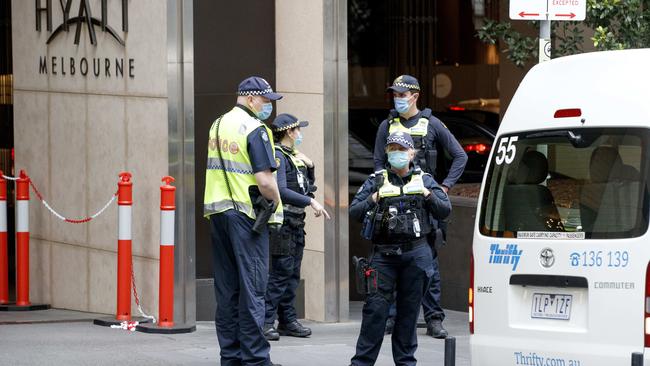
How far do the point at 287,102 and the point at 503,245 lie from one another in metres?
5.19

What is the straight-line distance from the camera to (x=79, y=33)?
13.0 meters

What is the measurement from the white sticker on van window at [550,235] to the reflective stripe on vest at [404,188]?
1194mm

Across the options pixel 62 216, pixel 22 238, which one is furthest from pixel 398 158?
pixel 22 238

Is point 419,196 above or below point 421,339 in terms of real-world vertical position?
above

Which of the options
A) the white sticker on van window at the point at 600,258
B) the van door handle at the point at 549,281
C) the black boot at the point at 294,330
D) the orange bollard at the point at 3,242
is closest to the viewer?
the white sticker on van window at the point at 600,258

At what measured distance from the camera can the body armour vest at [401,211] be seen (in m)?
8.71

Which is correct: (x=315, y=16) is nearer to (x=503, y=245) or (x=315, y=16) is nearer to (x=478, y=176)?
(x=503, y=245)

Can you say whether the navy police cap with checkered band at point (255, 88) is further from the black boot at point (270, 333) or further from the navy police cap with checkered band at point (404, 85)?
the black boot at point (270, 333)

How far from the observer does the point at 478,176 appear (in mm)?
18828

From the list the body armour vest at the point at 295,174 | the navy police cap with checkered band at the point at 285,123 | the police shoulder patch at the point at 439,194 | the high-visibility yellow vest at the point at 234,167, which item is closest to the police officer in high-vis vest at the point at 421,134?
→ the body armour vest at the point at 295,174

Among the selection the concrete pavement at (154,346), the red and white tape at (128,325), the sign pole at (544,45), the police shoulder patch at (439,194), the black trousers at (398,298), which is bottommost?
the concrete pavement at (154,346)

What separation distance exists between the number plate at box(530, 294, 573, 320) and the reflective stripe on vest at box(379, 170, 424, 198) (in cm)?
143

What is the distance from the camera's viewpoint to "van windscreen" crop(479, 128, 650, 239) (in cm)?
724

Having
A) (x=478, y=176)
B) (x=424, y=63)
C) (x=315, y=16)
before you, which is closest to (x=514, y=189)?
(x=315, y=16)
